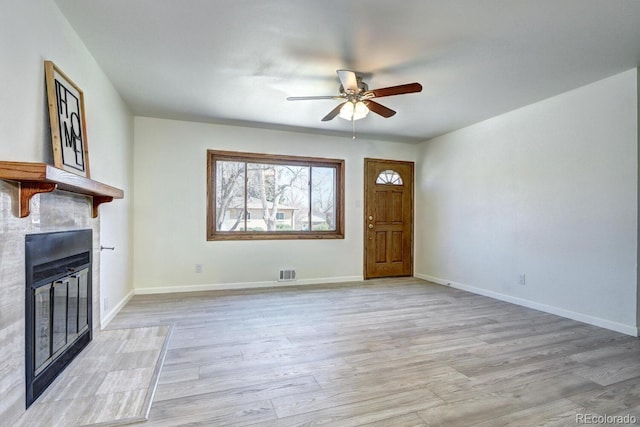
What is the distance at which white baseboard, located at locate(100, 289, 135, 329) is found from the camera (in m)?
3.12

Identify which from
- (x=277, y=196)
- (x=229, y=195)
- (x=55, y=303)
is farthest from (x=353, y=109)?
(x=55, y=303)

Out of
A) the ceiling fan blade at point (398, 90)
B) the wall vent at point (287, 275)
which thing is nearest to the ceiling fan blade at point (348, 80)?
the ceiling fan blade at point (398, 90)

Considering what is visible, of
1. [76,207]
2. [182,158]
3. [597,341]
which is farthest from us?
[182,158]

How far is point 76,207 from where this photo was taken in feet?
8.16

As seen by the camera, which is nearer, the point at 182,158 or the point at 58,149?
the point at 58,149

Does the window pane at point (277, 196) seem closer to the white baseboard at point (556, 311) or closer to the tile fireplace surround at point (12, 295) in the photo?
the white baseboard at point (556, 311)

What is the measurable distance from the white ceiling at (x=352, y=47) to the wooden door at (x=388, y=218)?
1.88 metres

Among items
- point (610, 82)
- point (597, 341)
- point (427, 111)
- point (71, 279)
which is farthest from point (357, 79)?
point (597, 341)

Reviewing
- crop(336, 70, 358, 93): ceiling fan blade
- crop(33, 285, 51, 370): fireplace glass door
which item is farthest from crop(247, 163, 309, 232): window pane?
crop(33, 285, 51, 370): fireplace glass door

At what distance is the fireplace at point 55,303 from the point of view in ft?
5.95

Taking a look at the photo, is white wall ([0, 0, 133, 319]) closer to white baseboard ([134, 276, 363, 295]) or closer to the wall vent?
white baseboard ([134, 276, 363, 295])

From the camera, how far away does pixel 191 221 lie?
4695 mm

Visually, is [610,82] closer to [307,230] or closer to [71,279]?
[307,230]

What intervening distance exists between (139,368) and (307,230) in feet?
11.1
